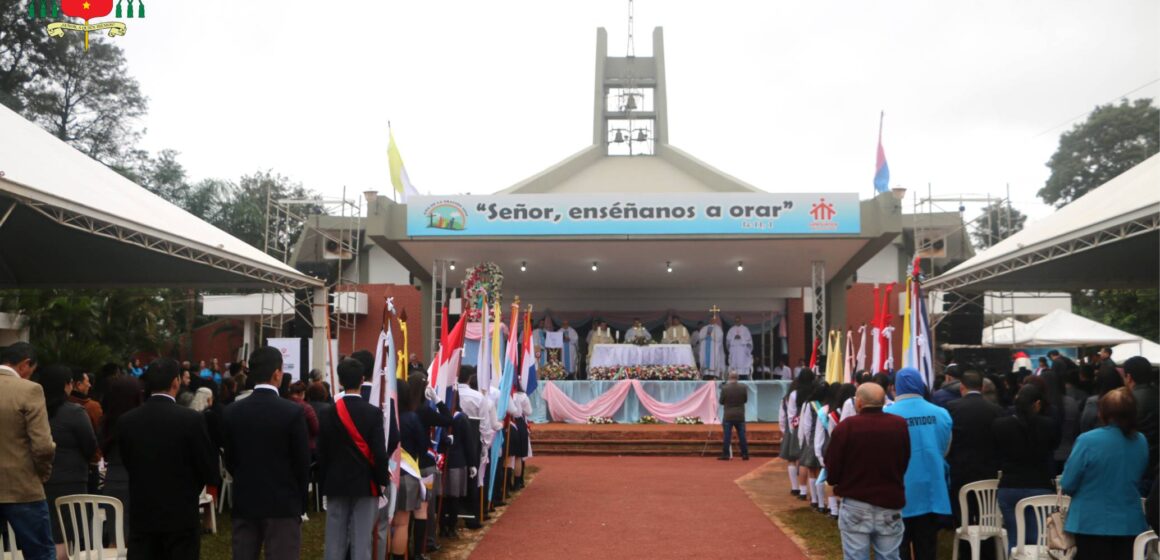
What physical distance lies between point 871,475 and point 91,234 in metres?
8.89

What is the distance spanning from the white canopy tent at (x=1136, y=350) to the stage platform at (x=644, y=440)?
34.1ft

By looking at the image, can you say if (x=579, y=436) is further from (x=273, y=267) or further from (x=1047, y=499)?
(x=1047, y=499)

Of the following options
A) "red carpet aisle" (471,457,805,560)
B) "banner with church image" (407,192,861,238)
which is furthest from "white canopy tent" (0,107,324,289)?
"banner with church image" (407,192,861,238)

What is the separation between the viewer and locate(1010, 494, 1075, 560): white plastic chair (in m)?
6.26

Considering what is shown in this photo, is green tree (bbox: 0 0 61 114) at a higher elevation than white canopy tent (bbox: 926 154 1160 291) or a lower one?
higher

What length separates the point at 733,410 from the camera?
1644 centimetres

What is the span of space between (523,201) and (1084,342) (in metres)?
13.8

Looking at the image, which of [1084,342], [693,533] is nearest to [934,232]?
[1084,342]

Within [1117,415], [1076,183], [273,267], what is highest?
[1076,183]

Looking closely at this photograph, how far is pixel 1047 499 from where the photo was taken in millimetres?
6336

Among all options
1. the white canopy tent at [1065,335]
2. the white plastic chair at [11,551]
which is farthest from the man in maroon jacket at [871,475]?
the white canopy tent at [1065,335]

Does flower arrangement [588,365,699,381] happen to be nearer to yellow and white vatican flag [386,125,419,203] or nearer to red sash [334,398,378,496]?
yellow and white vatican flag [386,125,419,203]

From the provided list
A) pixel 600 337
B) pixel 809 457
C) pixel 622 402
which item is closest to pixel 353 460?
pixel 809 457

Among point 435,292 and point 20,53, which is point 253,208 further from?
point 435,292
